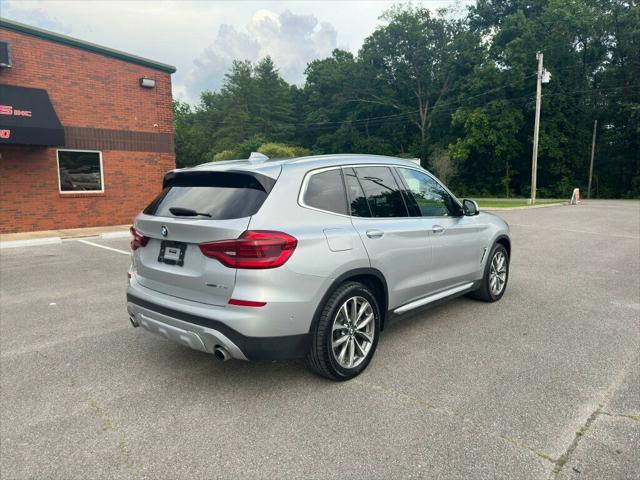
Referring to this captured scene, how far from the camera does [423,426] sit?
9.61ft

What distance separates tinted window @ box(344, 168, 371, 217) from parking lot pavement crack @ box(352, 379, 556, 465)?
1.34 m

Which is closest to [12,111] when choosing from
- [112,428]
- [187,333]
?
[187,333]

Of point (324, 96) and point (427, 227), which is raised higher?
point (324, 96)

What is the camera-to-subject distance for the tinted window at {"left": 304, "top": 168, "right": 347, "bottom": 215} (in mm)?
3448

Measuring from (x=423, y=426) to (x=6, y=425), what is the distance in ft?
8.97

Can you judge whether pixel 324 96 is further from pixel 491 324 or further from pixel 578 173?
pixel 491 324

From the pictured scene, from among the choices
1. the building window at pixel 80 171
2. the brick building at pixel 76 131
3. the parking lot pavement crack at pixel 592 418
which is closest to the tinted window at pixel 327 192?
→ the parking lot pavement crack at pixel 592 418

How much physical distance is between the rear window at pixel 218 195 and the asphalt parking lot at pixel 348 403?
135 centimetres

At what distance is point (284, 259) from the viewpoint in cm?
305

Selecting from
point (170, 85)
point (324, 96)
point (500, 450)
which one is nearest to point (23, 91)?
point (170, 85)

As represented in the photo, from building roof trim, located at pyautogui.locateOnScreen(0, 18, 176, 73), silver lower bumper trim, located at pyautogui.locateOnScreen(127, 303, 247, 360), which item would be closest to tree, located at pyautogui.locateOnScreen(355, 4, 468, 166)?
building roof trim, located at pyautogui.locateOnScreen(0, 18, 176, 73)

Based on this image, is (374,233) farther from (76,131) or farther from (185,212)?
(76,131)

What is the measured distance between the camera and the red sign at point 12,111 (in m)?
12.5

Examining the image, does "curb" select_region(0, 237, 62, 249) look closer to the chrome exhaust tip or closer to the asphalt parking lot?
the asphalt parking lot
